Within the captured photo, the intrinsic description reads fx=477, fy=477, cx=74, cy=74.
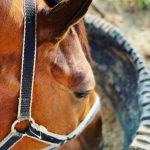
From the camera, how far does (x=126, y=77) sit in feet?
7.98

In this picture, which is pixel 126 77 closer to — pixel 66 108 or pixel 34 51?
pixel 66 108

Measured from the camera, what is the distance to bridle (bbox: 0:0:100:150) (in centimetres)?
134

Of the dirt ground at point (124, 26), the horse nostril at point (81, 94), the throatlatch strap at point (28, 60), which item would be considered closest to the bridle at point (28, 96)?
the throatlatch strap at point (28, 60)

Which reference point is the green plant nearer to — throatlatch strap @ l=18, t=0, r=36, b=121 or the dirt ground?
the dirt ground

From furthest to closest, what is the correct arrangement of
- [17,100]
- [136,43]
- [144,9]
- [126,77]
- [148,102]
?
[144,9]
[136,43]
[126,77]
[148,102]
[17,100]

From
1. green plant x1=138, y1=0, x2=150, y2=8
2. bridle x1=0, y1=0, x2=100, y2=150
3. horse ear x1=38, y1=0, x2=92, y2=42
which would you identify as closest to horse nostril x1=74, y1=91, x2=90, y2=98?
bridle x1=0, y1=0, x2=100, y2=150

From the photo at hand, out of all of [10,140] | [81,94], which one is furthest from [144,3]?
[10,140]

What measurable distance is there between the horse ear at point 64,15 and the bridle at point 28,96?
50 millimetres

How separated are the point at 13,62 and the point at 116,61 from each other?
121 centimetres

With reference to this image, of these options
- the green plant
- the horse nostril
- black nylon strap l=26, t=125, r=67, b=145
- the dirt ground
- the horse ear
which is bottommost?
the dirt ground

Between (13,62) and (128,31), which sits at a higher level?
(13,62)

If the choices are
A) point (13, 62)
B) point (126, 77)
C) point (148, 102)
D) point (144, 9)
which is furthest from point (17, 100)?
point (144, 9)

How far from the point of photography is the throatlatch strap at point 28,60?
134 cm

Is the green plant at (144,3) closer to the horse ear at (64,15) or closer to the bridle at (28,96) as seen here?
the bridle at (28,96)
